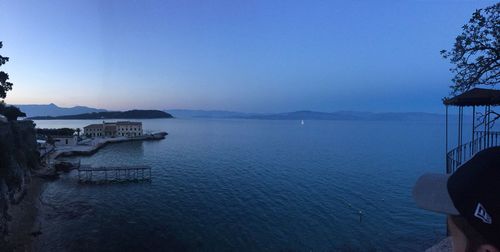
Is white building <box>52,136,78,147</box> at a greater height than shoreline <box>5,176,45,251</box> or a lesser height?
greater

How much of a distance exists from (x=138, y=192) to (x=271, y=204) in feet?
49.8

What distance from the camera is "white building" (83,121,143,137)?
106 m

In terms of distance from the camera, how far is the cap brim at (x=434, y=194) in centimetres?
132

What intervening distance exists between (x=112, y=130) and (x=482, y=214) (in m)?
119

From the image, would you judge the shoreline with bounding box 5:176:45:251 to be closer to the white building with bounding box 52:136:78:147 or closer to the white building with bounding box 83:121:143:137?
the white building with bounding box 52:136:78:147

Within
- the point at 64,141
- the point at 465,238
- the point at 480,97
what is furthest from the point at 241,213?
the point at 64,141

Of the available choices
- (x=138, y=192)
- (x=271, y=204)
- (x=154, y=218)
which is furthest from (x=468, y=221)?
(x=138, y=192)

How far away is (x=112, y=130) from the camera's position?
109 meters

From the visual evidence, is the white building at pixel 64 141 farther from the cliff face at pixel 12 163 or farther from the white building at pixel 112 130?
the cliff face at pixel 12 163

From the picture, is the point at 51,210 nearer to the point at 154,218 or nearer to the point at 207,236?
the point at 154,218

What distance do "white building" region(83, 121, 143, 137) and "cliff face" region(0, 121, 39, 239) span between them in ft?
208

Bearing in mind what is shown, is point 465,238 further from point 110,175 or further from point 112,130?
point 112,130

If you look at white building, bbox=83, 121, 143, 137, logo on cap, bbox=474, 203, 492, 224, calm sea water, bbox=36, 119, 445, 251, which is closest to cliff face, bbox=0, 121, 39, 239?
calm sea water, bbox=36, 119, 445, 251

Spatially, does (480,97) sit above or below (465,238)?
above
